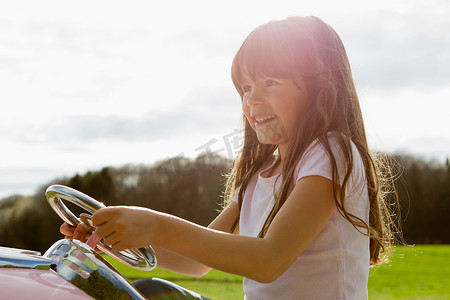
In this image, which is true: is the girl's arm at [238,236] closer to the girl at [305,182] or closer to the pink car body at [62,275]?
the girl at [305,182]

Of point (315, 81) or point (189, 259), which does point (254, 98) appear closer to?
point (315, 81)

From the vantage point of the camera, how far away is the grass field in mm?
9812

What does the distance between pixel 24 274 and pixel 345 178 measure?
0.86 meters

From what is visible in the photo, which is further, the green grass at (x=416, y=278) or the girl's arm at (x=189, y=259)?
the green grass at (x=416, y=278)

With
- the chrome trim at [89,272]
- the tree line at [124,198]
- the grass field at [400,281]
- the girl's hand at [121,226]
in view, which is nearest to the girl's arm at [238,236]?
the girl's hand at [121,226]

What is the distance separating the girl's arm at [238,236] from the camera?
1.12 meters

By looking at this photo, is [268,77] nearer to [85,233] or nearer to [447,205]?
[85,233]

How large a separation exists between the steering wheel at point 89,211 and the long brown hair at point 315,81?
1.22 feet

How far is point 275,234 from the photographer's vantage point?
1.34m

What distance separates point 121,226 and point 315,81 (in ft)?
2.72

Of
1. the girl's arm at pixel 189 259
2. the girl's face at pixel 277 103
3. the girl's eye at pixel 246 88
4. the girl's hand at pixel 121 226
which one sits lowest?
the girl's arm at pixel 189 259

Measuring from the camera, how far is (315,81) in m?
1.65

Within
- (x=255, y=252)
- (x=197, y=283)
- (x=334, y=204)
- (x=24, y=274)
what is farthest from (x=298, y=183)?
(x=197, y=283)

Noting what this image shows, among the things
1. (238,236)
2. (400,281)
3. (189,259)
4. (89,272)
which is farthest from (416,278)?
(89,272)
